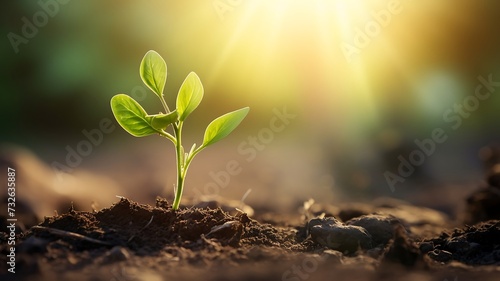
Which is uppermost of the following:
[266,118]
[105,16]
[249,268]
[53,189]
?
[105,16]

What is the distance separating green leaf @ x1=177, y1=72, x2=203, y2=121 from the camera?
2.19 m

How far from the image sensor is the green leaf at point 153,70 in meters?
2.18

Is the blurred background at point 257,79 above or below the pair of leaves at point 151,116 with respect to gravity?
above

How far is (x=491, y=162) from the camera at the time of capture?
4566mm

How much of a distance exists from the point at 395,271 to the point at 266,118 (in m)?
6.72

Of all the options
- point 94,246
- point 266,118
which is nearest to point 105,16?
point 266,118

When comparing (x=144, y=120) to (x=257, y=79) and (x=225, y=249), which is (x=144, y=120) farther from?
(x=257, y=79)

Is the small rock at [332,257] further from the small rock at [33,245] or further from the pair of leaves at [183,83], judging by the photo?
the small rock at [33,245]

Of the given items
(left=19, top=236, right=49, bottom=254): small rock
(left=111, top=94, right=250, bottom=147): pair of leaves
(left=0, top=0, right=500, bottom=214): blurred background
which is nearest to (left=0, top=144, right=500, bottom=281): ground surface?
(left=19, top=236, right=49, bottom=254): small rock

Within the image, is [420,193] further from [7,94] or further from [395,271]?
[7,94]

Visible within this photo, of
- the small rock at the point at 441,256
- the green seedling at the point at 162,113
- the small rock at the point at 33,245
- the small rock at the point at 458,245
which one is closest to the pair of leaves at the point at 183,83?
the green seedling at the point at 162,113

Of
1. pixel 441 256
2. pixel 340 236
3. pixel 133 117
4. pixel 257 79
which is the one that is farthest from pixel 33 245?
pixel 257 79

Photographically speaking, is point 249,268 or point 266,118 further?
point 266,118

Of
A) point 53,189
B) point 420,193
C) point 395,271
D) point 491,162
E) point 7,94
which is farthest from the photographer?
point 7,94
